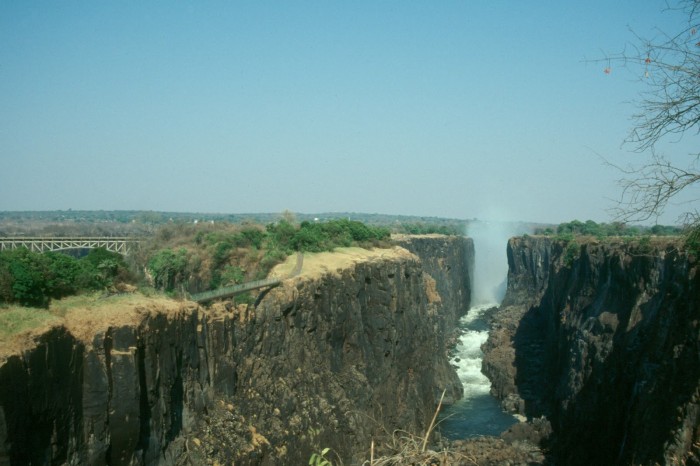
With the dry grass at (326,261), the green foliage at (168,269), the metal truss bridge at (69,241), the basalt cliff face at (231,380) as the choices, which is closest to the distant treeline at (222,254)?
the green foliage at (168,269)

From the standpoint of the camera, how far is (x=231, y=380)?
25.1 m

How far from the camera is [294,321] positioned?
30.0 m

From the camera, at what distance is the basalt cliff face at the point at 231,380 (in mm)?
15812

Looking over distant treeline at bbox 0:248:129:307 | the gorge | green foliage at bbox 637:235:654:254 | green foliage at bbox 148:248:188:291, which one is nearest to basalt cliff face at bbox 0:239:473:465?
the gorge

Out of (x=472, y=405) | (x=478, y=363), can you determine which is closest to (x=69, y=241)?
(x=472, y=405)

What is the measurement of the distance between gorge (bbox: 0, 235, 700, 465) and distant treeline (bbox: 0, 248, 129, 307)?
1692 mm

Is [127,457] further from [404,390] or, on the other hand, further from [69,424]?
[404,390]

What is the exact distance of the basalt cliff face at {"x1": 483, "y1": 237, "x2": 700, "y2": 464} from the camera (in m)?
15.2

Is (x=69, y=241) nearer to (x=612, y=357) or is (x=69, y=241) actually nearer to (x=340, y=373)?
(x=340, y=373)

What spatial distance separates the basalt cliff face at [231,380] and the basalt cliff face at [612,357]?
7.96 metres

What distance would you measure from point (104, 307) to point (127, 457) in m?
5.04

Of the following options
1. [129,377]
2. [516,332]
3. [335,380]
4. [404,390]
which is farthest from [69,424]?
[516,332]

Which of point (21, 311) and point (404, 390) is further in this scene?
point (404, 390)

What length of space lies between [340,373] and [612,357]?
16.2 metres
